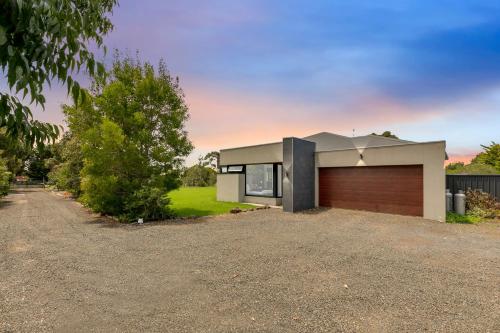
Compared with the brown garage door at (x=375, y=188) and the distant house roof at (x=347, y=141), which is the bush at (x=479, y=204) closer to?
the brown garage door at (x=375, y=188)

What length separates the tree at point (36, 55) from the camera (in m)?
1.48

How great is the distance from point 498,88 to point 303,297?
612 inches

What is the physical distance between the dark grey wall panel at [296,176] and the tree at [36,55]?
12299 mm

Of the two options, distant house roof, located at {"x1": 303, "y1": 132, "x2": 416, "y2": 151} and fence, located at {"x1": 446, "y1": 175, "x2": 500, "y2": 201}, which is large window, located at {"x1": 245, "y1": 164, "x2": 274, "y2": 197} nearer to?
distant house roof, located at {"x1": 303, "y1": 132, "x2": 416, "y2": 151}

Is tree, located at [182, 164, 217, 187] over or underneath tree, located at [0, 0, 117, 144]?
underneath

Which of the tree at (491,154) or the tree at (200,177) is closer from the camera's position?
the tree at (491,154)

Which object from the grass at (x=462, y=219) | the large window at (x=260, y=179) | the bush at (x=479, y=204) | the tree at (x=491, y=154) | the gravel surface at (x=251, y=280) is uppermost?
the tree at (x=491, y=154)

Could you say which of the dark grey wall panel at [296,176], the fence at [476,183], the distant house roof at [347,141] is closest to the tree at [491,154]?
the distant house roof at [347,141]

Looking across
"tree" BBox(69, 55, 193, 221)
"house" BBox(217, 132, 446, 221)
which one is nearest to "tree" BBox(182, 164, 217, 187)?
"house" BBox(217, 132, 446, 221)

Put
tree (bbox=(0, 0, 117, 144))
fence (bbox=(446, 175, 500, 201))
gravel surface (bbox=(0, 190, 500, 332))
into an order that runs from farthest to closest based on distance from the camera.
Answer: fence (bbox=(446, 175, 500, 201)) < gravel surface (bbox=(0, 190, 500, 332)) < tree (bbox=(0, 0, 117, 144))

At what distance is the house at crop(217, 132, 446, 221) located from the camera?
38.1 ft

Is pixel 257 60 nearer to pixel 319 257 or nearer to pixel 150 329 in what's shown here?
pixel 319 257

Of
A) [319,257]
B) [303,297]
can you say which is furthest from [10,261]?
[319,257]

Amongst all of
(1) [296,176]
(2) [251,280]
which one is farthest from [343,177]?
(2) [251,280]
